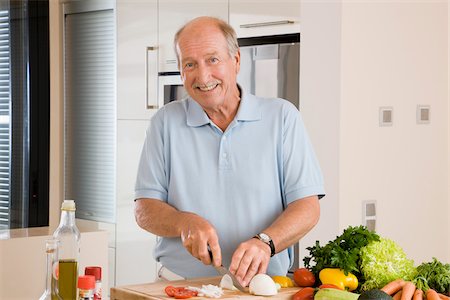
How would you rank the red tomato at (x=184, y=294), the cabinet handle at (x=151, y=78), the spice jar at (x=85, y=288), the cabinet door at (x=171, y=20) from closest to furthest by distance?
the spice jar at (x=85, y=288) < the red tomato at (x=184, y=294) < the cabinet door at (x=171, y=20) < the cabinet handle at (x=151, y=78)

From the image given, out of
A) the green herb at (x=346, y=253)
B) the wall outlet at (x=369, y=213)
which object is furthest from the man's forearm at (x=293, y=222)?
the wall outlet at (x=369, y=213)

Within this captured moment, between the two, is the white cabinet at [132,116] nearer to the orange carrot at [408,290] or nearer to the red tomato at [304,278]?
the red tomato at [304,278]

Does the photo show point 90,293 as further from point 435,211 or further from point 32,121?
point 32,121

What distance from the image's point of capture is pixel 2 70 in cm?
527

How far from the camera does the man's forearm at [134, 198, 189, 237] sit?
7.54ft

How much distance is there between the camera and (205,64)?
237 centimetres

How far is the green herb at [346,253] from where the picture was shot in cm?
211

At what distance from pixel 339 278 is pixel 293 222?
0.93 feet

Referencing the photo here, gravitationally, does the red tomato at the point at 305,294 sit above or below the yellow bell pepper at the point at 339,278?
below

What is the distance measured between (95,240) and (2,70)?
244 centimetres

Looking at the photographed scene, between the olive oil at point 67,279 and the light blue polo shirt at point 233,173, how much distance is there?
613mm

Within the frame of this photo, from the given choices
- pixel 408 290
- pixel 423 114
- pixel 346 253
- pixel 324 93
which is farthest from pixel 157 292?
pixel 423 114

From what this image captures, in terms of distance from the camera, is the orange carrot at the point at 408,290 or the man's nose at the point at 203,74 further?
the man's nose at the point at 203,74

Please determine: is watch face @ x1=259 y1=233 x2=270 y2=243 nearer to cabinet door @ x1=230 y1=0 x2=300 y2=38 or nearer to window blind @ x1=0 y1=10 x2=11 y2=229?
cabinet door @ x1=230 y1=0 x2=300 y2=38
